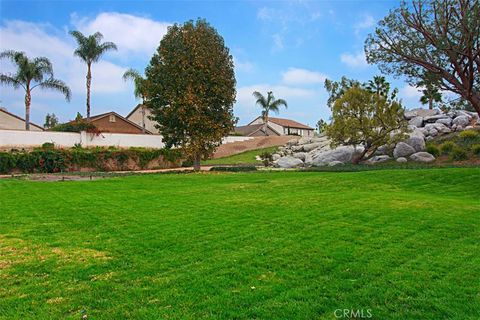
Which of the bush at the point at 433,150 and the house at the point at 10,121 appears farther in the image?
the house at the point at 10,121

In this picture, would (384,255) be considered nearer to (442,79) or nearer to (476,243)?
(476,243)

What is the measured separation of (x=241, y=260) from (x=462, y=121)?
29.5 metres

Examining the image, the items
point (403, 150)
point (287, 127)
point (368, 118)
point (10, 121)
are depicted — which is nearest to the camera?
point (368, 118)

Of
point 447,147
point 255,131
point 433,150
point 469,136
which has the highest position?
point 255,131

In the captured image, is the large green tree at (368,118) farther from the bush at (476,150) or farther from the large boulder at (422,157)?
the bush at (476,150)

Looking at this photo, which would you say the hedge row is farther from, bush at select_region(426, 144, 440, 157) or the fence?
bush at select_region(426, 144, 440, 157)

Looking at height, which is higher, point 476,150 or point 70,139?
point 70,139

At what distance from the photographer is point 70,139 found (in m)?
32.3

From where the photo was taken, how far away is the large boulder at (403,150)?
25.5m

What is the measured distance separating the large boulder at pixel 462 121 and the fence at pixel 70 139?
86.3ft

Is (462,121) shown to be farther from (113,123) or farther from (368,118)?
(113,123)

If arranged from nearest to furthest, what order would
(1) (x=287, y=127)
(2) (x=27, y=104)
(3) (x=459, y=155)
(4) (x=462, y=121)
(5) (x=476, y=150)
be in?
A: (5) (x=476, y=150)
(3) (x=459, y=155)
(4) (x=462, y=121)
(2) (x=27, y=104)
(1) (x=287, y=127)

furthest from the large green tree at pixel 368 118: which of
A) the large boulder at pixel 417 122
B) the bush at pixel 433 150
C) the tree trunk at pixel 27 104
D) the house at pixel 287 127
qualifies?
the house at pixel 287 127

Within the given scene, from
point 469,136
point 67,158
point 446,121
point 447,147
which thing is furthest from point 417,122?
point 67,158
